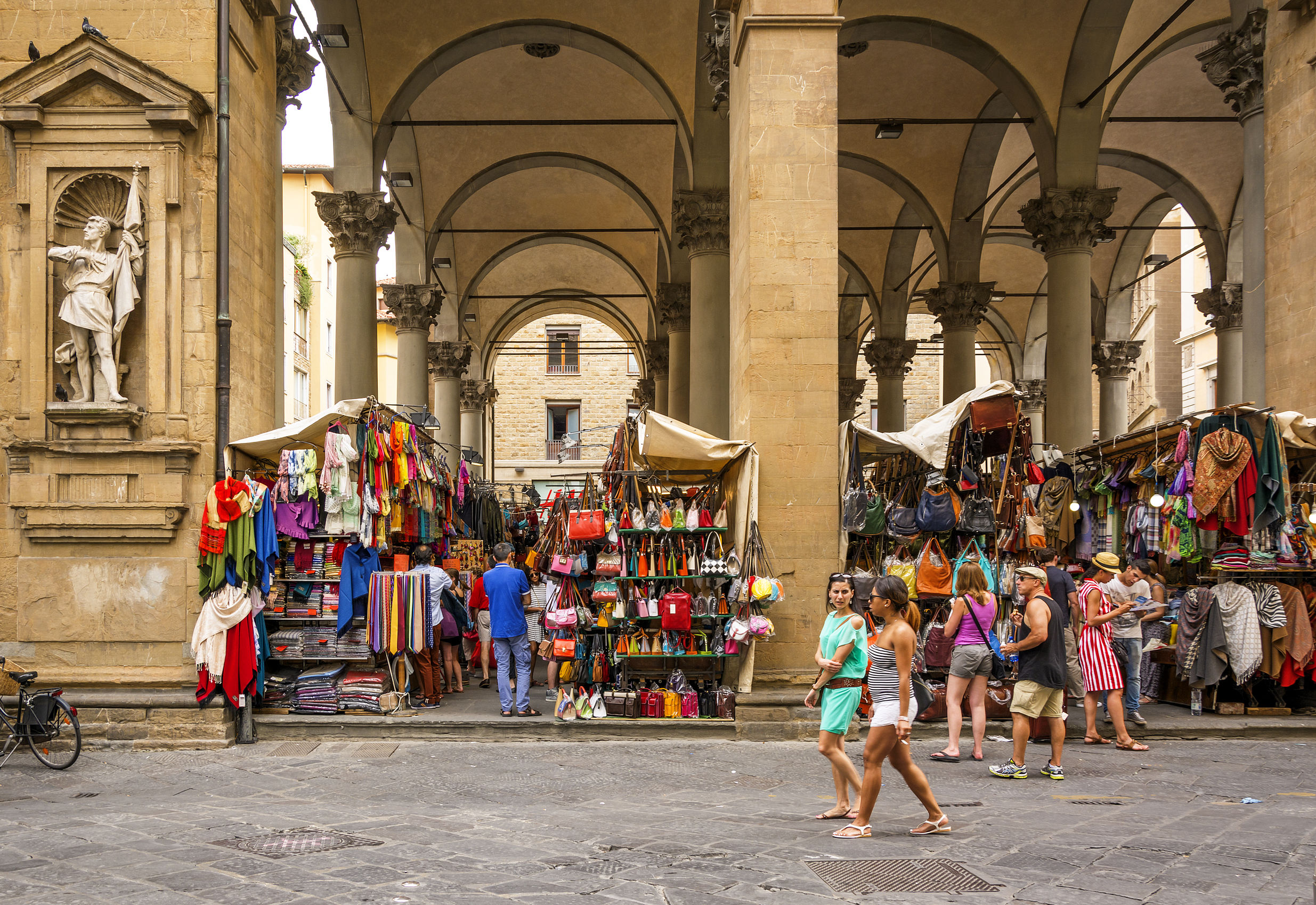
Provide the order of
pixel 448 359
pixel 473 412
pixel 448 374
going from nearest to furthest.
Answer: pixel 448 359, pixel 448 374, pixel 473 412

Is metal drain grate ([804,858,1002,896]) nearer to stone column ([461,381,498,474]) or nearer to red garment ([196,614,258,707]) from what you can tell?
red garment ([196,614,258,707])

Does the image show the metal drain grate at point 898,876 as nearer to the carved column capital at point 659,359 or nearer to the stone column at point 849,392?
the carved column capital at point 659,359

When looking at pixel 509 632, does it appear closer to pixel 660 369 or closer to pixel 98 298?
pixel 98 298

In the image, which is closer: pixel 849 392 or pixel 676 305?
pixel 676 305

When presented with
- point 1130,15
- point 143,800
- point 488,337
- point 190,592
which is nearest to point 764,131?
point 190,592

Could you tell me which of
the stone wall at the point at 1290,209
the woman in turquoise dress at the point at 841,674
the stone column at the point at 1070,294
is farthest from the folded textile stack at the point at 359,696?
the stone column at the point at 1070,294

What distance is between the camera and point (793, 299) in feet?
29.3

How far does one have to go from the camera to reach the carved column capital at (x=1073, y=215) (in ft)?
49.3

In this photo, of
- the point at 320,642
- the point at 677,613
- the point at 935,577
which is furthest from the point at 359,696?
the point at 935,577

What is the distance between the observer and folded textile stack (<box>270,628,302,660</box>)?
9188 mm

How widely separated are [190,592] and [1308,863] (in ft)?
25.2

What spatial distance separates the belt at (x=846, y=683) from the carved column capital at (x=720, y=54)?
265 inches

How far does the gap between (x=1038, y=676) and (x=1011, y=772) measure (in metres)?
0.67

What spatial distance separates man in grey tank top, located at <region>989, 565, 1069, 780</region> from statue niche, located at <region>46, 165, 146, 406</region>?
23.2 feet
